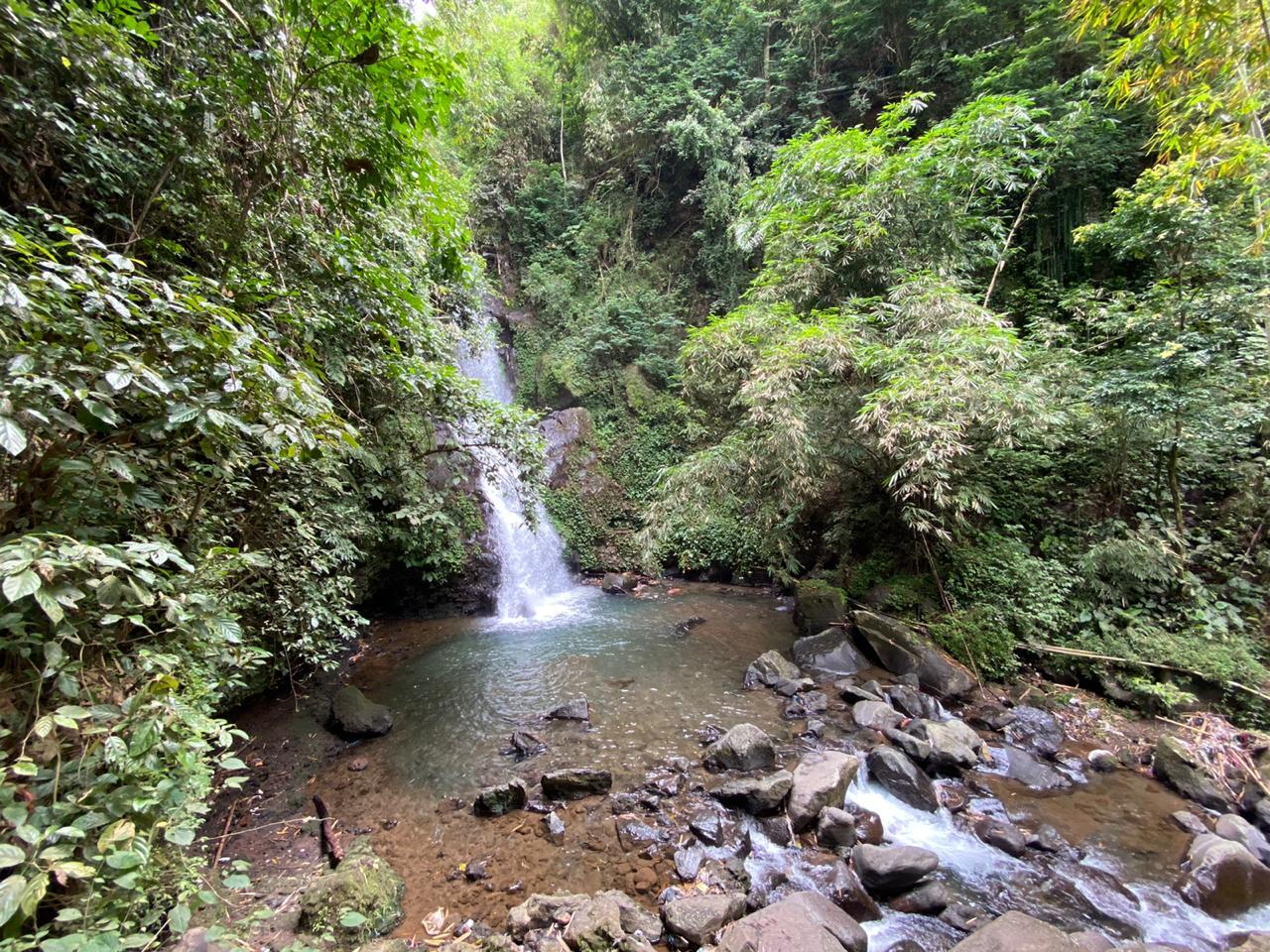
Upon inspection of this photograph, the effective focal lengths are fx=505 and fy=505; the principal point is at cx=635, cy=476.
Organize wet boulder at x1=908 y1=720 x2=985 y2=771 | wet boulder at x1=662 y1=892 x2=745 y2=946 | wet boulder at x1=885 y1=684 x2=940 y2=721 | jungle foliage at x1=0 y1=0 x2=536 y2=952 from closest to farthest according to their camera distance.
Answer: jungle foliage at x1=0 y1=0 x2=536 y2=952, wet boulder at x1=662 y1=892 x2=745 y2=946, wet boulder at x1=908 y1=720 x2=985 y2=771, wet boulder at x1=885 y1=684 x2=940 y2=721

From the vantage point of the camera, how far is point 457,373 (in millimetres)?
5496

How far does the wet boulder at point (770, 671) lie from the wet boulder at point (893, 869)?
114 inches

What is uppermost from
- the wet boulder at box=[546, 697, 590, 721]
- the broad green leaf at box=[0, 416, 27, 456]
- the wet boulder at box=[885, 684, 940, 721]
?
the broad green leaf at box=[0, 416, 27, 456]

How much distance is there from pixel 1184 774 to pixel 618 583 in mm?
8791

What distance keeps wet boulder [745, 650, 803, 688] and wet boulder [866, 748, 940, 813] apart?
1.85m

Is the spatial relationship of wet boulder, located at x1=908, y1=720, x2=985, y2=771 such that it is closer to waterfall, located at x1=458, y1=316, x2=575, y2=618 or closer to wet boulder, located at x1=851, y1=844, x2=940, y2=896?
wet boulder, located at x1=851, y1=844, x2=940, y2=896

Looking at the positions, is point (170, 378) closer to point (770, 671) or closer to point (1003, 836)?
point (1003, 836)

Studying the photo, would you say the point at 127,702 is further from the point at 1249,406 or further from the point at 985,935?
the point at 1249,406

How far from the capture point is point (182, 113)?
3061mm

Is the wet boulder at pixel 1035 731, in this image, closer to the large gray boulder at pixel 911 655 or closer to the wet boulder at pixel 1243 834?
the large gray boulder at pixel 911 655

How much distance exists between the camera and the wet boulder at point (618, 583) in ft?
36.9

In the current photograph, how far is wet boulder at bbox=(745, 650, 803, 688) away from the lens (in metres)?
6.56

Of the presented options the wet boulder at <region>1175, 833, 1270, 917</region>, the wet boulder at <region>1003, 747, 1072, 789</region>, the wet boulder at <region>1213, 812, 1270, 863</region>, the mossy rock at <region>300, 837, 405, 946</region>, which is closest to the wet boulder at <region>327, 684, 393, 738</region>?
the mossy rock at <region>300, 837, 405, 946</region>

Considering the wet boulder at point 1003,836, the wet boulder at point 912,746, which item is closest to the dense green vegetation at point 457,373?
the wet boulder at point 912,746
